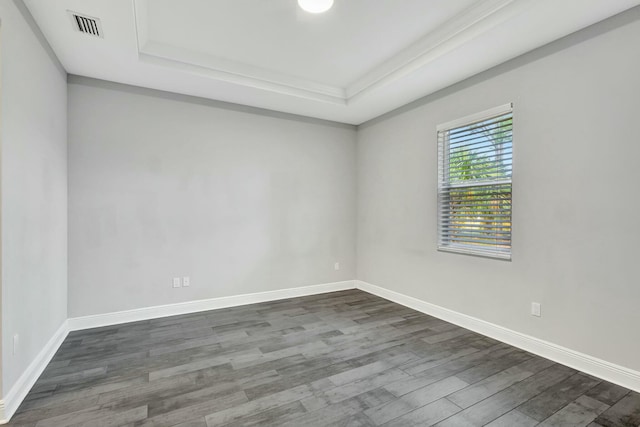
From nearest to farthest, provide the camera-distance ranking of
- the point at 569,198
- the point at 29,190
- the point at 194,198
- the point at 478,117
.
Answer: the point at 29,190
the point at 569,198
the point at 478,117
the point at 194,198

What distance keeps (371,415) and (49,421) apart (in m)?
1.92

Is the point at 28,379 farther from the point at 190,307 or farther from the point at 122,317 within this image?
the point at 190,307

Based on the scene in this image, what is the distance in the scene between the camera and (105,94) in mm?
3469

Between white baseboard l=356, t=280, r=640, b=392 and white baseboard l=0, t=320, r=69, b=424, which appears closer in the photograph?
white baseboard l=0, t=320, r=69, b=424

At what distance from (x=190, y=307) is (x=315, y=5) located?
3.48 metres

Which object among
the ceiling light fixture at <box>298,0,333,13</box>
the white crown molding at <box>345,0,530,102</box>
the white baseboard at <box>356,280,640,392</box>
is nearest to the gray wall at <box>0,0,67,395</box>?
the ceiling light fixture at <box>298,0,333,13</box>

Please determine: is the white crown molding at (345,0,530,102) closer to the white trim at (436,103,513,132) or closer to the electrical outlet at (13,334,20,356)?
the white trim at (436,103,513,132)

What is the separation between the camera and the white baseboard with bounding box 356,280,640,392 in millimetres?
2289

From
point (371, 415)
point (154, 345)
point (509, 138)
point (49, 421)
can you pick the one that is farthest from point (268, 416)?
point (509, 138)

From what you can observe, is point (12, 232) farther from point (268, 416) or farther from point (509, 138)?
point (509, 138)

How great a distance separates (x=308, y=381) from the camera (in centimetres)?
236

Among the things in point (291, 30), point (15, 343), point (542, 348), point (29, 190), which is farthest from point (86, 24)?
point (542, 348)

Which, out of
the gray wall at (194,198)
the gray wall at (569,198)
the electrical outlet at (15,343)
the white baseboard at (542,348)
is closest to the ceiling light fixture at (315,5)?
the gray wall at (569,198)

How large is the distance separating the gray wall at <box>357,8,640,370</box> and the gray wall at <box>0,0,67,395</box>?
3763 mm
